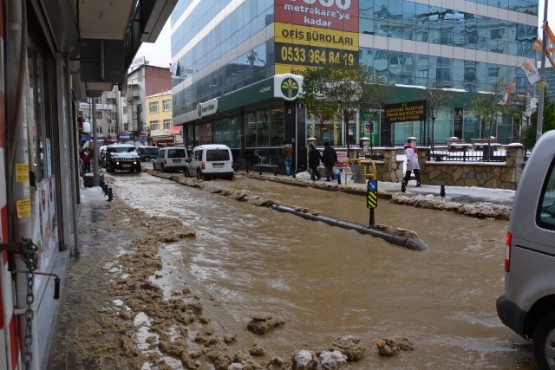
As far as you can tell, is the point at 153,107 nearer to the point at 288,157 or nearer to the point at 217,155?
the point at 288,157

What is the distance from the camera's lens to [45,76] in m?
6.70

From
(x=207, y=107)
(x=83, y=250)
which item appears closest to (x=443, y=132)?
(x=207, y=107)

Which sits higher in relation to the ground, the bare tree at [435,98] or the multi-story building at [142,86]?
the multi-story building at [142,86]

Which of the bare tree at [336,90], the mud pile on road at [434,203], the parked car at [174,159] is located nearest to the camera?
the mud pile on road at [434,203]

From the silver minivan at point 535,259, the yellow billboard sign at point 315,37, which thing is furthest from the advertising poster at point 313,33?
the silver minivan at point 535,259

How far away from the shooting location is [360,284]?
21.1ft

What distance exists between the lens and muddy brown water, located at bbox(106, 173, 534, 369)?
14.9 feet

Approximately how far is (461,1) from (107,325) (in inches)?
1543

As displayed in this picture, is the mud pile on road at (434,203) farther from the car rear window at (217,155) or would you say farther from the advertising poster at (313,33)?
the advertising poster at (313,33)

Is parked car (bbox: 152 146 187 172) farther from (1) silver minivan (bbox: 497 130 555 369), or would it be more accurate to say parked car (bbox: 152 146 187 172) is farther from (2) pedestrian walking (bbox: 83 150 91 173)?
(1) silver minivan (bbox: 497 130 555 369)

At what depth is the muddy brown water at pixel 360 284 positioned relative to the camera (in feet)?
14.9

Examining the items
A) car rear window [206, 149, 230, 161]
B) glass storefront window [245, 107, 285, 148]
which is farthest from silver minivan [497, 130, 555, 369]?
glass storefront window [245, 107, 285, 148]

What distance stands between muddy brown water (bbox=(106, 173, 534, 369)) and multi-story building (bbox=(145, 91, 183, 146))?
6802 cm

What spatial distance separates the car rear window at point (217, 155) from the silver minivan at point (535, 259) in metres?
21.1
